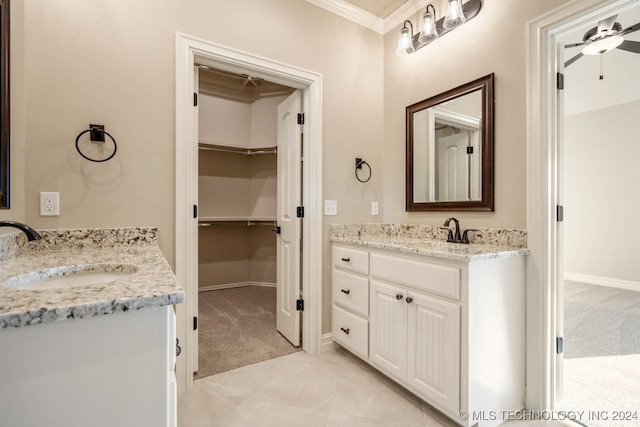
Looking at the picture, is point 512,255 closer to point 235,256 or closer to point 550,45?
point 550,45

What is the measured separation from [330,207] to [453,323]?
123 centimetres

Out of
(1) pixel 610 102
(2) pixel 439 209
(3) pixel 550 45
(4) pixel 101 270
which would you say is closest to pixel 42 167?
(4) pixel 101 270

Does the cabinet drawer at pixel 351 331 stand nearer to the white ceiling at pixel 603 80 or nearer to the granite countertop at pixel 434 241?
the granite countertop at pixel 434 241

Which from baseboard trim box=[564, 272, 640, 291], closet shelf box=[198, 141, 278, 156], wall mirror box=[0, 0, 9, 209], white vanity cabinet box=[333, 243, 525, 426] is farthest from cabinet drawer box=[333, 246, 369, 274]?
baseboard trim box=[564, 272, 640, 291]

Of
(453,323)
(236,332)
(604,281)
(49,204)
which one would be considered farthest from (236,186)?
(604,281)

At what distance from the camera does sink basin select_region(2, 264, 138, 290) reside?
3.10 feet

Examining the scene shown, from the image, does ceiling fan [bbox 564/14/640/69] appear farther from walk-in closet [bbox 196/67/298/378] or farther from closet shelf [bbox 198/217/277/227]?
closet shelf [bbox 198/217/277/227]

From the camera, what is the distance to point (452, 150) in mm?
2125

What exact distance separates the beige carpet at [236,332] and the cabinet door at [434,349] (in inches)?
40.9

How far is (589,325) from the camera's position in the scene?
274cm

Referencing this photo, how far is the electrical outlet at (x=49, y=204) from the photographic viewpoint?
149 cm

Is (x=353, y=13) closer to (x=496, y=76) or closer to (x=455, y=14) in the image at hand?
(x=455, y=14)

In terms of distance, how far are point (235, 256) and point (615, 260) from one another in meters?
5.18

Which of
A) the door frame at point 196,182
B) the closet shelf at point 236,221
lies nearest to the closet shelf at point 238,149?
the closet shelf at point 236,221
